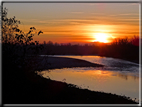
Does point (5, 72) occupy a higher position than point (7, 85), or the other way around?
point (5, 72)

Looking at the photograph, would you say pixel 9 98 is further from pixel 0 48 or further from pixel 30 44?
pixel 30 44

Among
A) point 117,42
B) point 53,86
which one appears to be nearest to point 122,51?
point 117,42

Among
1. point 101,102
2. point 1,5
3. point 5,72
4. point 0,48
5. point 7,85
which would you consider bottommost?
point 101,102

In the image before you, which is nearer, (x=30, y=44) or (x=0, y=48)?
(x=0, y=48)

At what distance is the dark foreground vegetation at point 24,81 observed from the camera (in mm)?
7377

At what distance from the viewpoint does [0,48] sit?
7.74m

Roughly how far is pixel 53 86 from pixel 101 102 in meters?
2.51

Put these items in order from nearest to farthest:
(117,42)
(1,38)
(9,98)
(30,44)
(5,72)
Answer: (9,98) < (5,72) < (1,38) < (30,44) < (117,42)

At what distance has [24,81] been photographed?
826 centimetres

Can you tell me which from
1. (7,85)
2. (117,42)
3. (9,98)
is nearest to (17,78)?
(7,85)

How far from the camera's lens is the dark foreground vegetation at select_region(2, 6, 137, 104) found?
738 cm

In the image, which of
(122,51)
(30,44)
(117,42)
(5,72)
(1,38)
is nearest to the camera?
(5,72)

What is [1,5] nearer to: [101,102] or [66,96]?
[66,96]

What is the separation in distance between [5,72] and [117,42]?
53598mm
